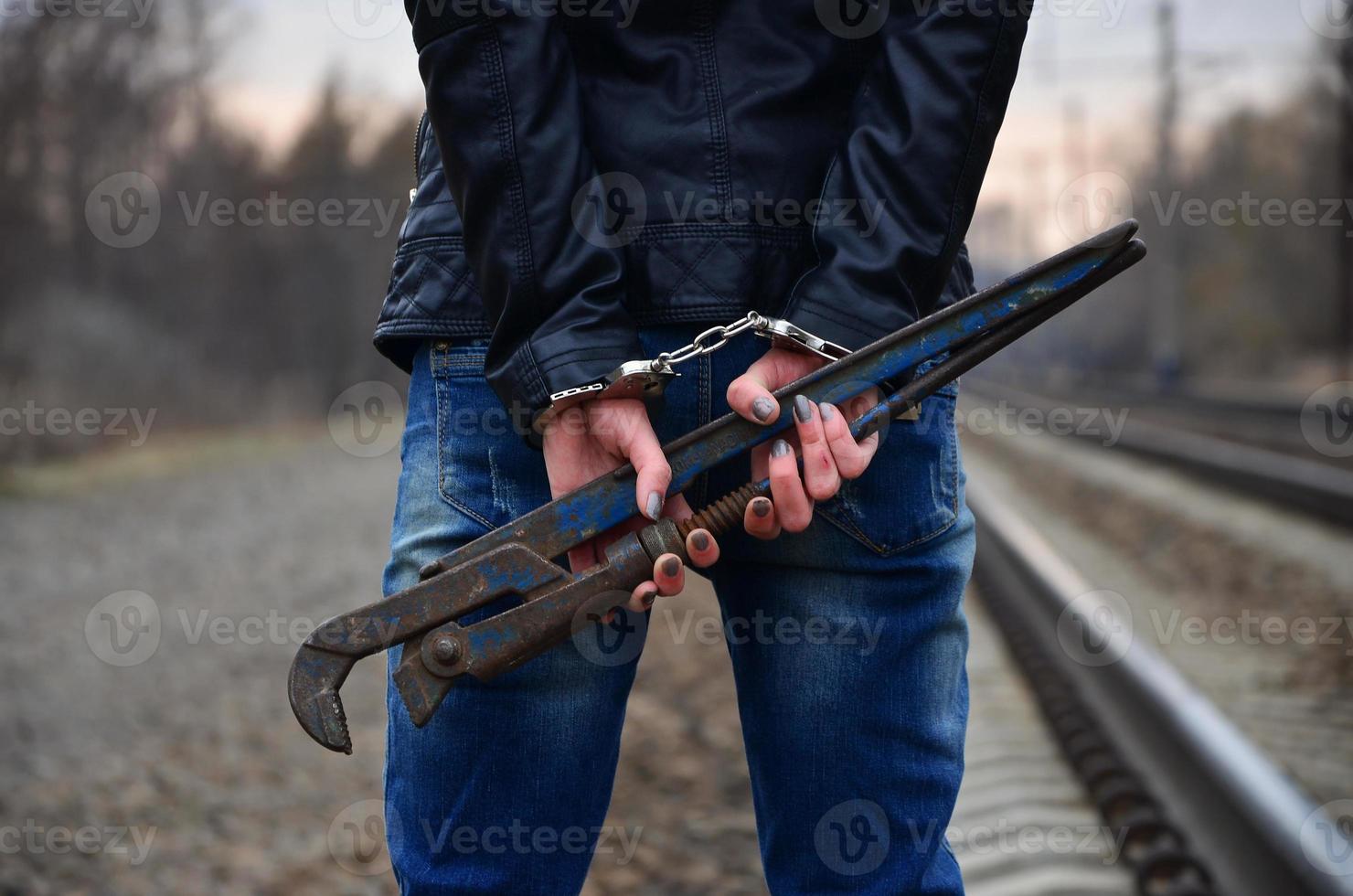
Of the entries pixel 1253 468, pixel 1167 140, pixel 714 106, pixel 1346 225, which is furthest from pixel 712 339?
pixel 1167 140

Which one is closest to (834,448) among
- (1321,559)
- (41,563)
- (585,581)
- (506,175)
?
(585,581)

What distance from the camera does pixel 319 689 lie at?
1384mm

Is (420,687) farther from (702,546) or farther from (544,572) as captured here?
(702,546)

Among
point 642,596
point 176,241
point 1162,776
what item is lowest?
point 1162,776

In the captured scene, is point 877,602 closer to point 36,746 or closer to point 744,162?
point 744,162

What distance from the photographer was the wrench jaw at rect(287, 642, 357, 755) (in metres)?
1.38

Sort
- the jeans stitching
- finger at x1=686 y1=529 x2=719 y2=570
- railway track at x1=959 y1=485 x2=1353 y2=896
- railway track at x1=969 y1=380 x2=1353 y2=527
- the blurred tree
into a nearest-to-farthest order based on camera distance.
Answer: finger at x1=686 y1=529 x2=719 y2=570, the jeans stitching, railway track at x1=959 y1=485 x2=1353 y2=896, railway track at x1=969 y1=380 x2=1353 y2=527, the blurred tree

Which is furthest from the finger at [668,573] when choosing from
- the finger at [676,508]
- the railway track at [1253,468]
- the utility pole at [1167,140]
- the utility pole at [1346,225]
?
the utility pole at [1167,140]

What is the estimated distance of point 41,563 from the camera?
323 inches

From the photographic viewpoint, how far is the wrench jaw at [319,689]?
1384 mm

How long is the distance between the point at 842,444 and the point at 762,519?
0.13 meters

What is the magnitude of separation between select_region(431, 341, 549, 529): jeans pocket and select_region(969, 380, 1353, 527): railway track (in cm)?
806

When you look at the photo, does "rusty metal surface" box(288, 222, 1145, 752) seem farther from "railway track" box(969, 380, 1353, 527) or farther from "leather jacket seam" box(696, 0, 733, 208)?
"railway track" box(969, 380, 1353, 527)

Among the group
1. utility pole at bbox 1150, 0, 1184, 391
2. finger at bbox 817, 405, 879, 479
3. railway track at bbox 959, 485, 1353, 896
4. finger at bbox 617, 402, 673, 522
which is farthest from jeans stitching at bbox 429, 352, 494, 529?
utility pole at bbox 1150, 0, 1184, 391
